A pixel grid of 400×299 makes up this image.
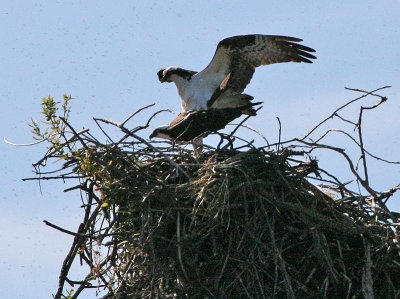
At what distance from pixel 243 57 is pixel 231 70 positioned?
0.18m

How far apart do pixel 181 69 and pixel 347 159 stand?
3.62 meters

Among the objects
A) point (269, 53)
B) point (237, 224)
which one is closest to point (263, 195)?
point (237, 224)

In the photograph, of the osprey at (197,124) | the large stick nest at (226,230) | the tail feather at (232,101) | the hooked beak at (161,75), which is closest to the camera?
the large stick nest at (226,230)

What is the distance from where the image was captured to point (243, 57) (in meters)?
11.3

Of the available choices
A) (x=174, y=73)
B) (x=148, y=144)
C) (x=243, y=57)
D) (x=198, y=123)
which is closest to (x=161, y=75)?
(x=174, y=73)

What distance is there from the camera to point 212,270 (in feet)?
26.0

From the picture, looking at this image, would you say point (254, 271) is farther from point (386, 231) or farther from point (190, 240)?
point (386, 231)

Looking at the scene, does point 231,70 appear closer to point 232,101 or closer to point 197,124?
point 232,101

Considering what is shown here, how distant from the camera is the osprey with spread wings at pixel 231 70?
11.1m

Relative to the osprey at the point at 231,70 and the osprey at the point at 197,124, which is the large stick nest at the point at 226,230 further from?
the osprey at the point at 231,70

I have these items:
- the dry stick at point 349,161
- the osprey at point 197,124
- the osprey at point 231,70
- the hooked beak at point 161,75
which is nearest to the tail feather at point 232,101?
the osprey at point 231,70

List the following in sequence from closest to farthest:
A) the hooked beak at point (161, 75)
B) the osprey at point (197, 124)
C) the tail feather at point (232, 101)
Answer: the osprey at point (197, 124)
the tail feather at point (232, 101)
the hooked beak at point (161, 75)

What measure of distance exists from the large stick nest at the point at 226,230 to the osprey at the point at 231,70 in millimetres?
3018

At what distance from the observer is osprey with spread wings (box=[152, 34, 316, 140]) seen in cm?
1114
